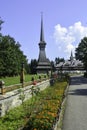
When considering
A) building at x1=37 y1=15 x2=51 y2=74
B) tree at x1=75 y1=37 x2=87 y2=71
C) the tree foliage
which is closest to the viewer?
the tree foliage

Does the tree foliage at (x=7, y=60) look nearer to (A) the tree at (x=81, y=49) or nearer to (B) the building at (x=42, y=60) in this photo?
(A) the tree at (x=81, y=49)

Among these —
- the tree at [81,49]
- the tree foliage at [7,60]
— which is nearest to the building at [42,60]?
the tree at [81,49]

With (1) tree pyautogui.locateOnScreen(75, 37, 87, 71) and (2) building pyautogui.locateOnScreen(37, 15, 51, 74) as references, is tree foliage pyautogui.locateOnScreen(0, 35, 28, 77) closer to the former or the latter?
(1) tree pyautogui.locateOnScreen(75, 37, 87, 71)

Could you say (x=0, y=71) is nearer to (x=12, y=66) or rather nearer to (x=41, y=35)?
(x=12, y=66)

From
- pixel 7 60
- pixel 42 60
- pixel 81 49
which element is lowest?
pixel 7 60

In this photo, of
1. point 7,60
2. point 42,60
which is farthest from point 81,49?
point 42,60

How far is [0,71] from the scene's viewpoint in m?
75.2

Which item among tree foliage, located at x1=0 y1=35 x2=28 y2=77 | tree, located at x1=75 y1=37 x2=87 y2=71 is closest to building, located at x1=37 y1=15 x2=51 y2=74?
tree, located at x1=75 y1=37 x2=87 y2=71

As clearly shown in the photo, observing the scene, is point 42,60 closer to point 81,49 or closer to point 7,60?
point 81,49

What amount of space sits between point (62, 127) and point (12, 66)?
73.5m

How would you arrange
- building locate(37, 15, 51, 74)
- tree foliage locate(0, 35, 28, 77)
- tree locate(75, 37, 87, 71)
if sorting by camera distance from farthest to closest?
building locate(37, 15, 51, 74) → tree locate(75, 37, 87, 71) → tree foliage locate(0, 35, 28, 77)

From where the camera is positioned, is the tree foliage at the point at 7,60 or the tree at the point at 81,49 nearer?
the tree foliage at the point at 7,60

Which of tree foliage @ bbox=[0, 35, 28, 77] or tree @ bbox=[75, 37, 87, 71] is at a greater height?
tree @ bbox=[75, 37, 87, 71]

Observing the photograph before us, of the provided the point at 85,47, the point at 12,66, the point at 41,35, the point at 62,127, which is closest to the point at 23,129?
the point at 62,127
